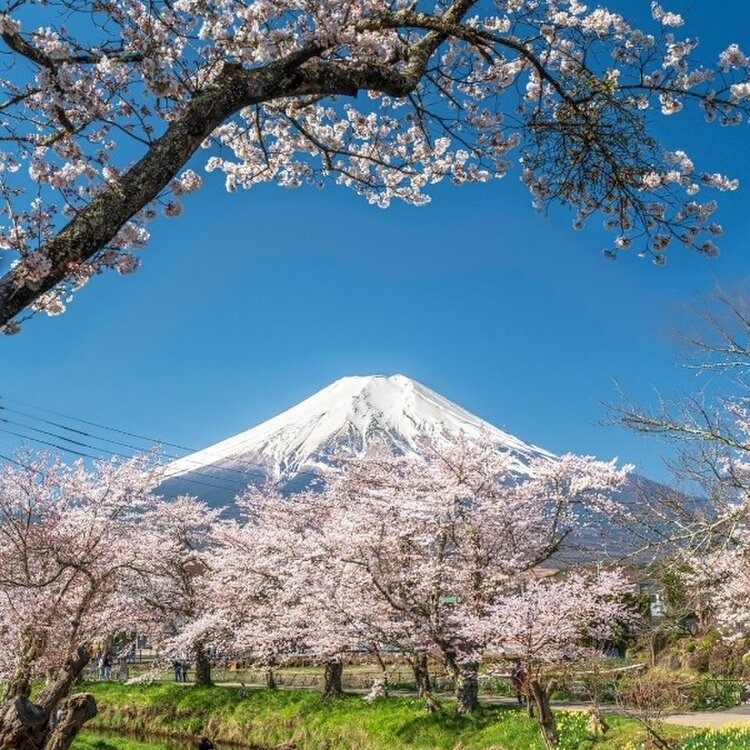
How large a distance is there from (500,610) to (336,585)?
12.7ft

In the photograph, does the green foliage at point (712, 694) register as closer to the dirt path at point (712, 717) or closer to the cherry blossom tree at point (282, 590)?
the dirt path at point (712, 717)

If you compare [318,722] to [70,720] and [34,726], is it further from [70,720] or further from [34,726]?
[34,726]

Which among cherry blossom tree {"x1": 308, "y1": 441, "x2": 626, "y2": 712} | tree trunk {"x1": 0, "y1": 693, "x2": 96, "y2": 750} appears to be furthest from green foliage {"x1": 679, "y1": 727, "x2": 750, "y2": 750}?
tree trunk {"x1": 0, "y1": 693, "x2": 96, "y2": 750}

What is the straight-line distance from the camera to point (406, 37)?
4777mm

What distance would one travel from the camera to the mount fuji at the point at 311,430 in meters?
117

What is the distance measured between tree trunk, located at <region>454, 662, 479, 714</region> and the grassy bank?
288 millimetres

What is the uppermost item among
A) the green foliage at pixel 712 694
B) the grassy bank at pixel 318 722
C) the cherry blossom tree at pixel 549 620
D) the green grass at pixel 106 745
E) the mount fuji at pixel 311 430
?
the mount fuji at pixel 311 430

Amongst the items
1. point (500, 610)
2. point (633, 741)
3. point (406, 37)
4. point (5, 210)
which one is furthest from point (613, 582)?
point (5, 210)

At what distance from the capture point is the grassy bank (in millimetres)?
13047

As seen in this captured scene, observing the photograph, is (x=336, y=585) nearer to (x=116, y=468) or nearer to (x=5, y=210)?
(x=116, y=468)

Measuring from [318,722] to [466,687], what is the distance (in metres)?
4.05

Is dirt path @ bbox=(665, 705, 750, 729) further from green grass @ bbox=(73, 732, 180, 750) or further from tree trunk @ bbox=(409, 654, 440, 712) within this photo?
green grass @ bbox=(73, 732, 180, 750)

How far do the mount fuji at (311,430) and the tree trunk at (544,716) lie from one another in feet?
292

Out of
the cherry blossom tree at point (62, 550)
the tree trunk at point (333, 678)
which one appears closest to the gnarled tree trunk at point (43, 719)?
the cherry blossom tree at point (62, 550)
